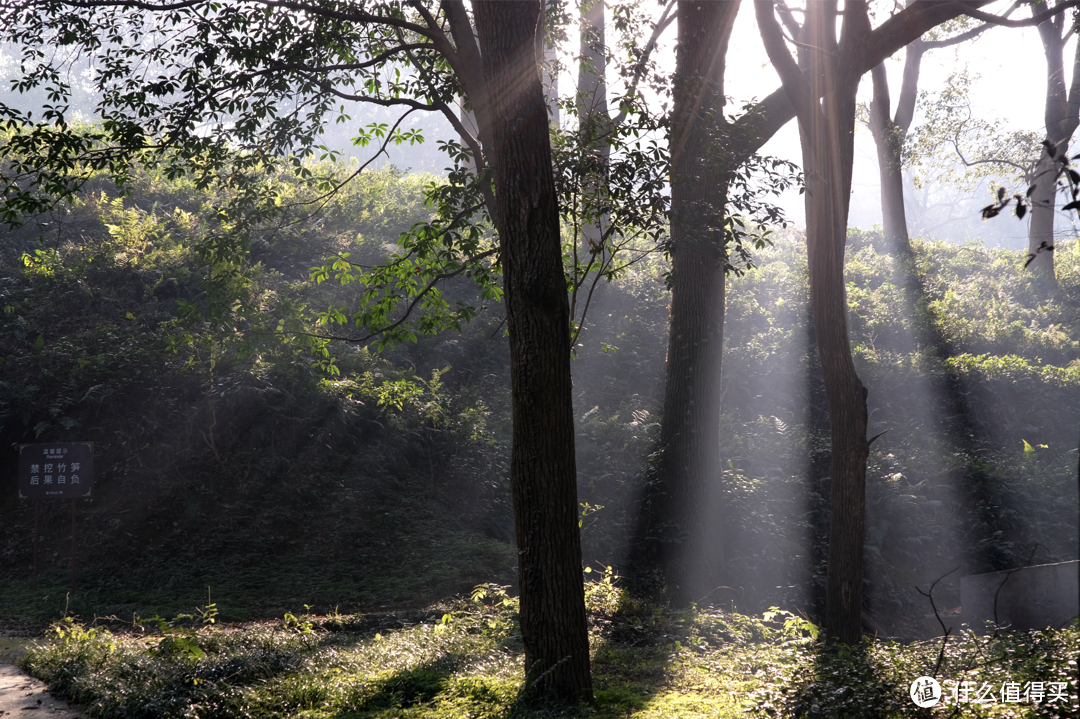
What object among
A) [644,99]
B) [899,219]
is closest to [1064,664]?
[644,99]

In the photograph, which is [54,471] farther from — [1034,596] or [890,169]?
[890,169]

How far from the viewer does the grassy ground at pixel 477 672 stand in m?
4.80

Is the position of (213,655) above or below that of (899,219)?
below

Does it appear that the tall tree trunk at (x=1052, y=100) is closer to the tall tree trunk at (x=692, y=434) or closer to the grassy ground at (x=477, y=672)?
the tall tree trunk at (x=692, y=434)

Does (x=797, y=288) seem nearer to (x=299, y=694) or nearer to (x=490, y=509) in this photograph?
(x=490, y=509)

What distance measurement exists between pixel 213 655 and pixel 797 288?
1754 centimetres

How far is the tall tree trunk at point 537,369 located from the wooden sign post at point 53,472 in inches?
293

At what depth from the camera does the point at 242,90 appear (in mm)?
7805

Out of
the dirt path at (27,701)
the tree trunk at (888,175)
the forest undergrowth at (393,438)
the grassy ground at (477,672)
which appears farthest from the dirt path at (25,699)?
the tree trunk at (888,175)

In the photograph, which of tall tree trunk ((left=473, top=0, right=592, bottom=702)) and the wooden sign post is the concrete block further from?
the wooden sign post

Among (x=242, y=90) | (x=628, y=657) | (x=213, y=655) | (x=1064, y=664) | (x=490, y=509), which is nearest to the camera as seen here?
(x=1064, y=664)

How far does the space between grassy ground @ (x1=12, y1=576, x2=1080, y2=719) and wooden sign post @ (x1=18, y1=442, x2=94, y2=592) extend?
264 centimetres
